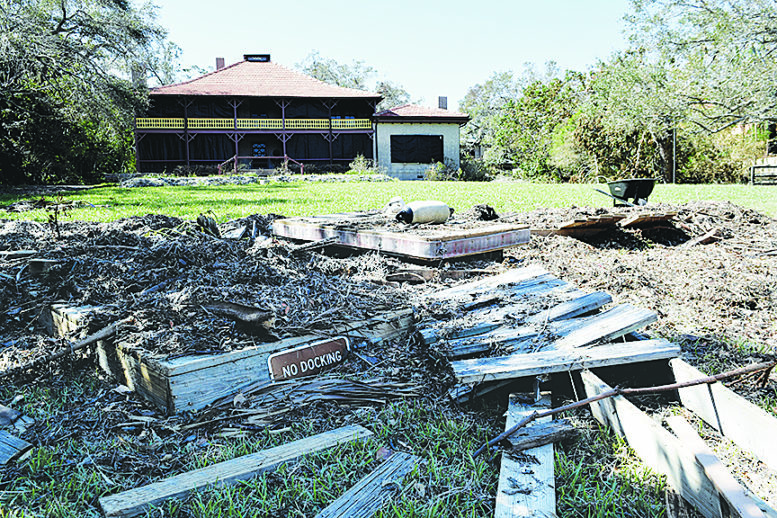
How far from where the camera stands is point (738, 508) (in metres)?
1.62

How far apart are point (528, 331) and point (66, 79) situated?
24555mm

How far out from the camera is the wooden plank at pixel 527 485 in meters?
1.84

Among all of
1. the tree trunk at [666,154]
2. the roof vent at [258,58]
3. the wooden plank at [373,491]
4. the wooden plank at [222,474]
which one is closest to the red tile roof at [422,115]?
the roof vent at [258,58]

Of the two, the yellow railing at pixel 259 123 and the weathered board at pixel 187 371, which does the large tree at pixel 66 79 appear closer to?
the yellow railing at pixel 259 123

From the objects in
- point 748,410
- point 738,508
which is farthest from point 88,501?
point 748,410

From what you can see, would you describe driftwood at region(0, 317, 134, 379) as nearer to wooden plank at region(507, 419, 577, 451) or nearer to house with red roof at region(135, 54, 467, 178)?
wooden plank at region(507, 419, 577, 451)

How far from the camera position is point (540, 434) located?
2.27 metres

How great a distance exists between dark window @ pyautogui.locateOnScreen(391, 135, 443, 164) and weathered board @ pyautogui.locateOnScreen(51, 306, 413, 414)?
3257 centimetres

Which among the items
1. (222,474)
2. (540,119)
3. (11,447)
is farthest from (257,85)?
(222,474)

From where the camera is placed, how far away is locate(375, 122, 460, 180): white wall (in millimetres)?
34344

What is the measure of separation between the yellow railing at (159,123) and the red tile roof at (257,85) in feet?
5.46

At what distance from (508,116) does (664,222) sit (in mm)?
30101

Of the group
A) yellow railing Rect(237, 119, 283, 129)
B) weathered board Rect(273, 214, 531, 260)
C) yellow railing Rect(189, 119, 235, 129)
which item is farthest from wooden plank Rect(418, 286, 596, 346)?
yellow railing Rect(189, 119, 235, 129)

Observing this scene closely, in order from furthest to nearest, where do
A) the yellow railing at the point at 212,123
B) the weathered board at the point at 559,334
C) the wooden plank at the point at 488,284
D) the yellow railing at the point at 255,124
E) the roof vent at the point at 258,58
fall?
1. the roof vent at the point at 258,58
2. the yellow railing at the point at 212,123
3. the yellow railing at the point at 255,124
4. the wooden plank at the point at 488,284
5. the weathered board at the point at 559,334
